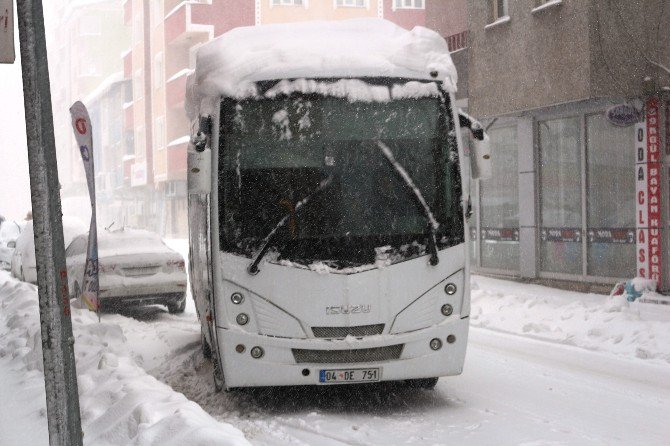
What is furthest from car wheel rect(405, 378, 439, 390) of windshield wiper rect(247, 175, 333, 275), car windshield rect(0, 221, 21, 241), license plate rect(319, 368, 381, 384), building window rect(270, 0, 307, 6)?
building window rect(270, 0, 307, 6)

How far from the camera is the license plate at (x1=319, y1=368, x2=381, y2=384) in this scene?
25.5 ft

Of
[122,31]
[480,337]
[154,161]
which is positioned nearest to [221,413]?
[480,337]

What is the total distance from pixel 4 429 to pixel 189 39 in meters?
44.3

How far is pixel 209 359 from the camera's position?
413 inches

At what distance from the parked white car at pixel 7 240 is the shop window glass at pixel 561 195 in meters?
19.2

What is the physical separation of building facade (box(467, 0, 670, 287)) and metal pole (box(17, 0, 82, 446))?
40.3ft

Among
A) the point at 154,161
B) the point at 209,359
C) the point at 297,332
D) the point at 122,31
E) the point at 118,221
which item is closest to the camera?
the point at 297,332

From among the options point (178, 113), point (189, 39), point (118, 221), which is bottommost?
point (118, 221)

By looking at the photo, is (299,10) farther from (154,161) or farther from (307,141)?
(307,141)

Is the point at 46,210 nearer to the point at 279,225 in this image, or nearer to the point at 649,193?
the point at 279,225

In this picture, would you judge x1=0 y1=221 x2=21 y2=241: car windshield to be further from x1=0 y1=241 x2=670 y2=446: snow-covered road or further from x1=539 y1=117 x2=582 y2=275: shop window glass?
x1=0 y1=241 x2=670 y2=446: snow-covered road

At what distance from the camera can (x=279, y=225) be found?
7.82m

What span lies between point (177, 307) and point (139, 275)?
0.96 metres

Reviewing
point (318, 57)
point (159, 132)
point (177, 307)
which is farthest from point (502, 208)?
point (159, 132)
